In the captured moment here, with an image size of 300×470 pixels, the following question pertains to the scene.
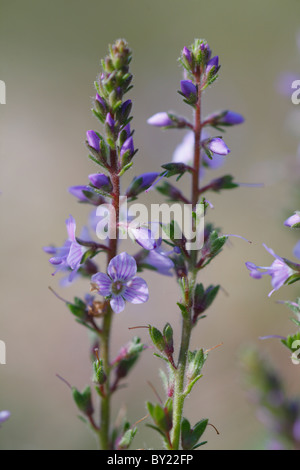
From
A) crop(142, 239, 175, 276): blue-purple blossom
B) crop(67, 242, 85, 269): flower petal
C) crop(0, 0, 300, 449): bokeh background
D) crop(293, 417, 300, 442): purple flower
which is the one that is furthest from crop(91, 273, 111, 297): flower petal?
crop(0, 0, 300, 449): bokeh background

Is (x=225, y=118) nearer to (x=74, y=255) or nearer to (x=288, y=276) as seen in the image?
(x=288, y=276)

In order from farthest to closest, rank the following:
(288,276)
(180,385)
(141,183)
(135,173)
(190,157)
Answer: (135,173)
(190,157)
(141,183)
(288,276)
(180,385)

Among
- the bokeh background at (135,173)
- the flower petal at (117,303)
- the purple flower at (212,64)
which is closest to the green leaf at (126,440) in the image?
the flower petal at (117,303)

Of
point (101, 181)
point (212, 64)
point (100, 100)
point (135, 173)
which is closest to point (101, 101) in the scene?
point (100, 100)

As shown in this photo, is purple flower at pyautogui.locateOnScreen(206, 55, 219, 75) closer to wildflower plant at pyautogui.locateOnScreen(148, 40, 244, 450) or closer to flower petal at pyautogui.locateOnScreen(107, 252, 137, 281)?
wildflower plant at pyautogui.locateOnScreen(148, 40, 244, 450)

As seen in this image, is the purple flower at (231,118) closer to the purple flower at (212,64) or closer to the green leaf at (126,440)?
the purple flower at (212,64)

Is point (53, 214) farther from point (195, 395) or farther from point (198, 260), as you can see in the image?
point (198, 260)
